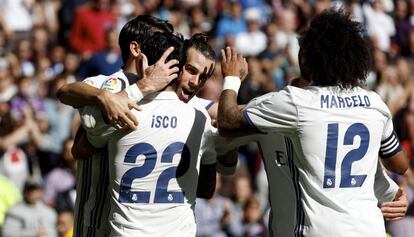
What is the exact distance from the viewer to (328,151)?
23.7 ft

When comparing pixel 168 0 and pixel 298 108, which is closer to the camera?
pixel 298 108

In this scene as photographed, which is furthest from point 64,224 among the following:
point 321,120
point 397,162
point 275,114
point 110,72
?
point 321,120

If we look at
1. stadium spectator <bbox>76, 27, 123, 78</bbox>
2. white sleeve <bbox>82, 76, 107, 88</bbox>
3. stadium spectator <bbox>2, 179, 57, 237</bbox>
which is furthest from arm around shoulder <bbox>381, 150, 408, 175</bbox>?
stadium spectator <bbox>76, 27, 123, 78</bbox>

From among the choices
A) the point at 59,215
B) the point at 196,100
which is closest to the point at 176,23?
the point at 59,215

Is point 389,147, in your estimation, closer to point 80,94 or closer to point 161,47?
point 161,47

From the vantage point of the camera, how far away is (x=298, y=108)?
720 cm

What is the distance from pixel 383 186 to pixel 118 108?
2.01m

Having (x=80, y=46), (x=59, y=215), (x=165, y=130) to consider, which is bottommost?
(x=59, y=215)

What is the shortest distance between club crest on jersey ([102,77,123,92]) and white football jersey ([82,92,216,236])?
0.83ft

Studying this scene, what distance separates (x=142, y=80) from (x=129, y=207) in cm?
81

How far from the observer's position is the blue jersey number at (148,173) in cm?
727

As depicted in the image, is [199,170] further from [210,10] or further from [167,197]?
[210,10]

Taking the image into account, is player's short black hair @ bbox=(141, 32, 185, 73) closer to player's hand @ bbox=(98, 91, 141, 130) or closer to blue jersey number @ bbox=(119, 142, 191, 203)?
player's hand @ bbox=(98, 91, 141, 130)

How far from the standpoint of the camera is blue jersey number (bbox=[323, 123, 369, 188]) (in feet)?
23.7
